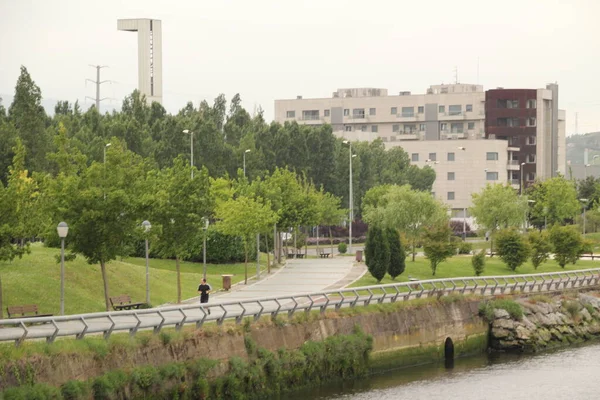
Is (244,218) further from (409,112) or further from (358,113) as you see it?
(358,113)

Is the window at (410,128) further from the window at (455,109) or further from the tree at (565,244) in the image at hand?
the tree at (565,244)

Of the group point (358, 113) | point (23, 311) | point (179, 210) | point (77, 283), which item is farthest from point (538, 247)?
point (358, 113)

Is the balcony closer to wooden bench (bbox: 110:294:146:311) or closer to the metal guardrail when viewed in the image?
the metal guardrail

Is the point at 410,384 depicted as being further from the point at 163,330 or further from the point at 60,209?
the point at 60,209

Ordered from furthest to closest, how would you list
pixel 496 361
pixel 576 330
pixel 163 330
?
pixel 576 330
pixel 496 361
pixel 163 330

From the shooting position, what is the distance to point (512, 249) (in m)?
76.5

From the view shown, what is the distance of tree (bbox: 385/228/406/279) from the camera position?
212ft

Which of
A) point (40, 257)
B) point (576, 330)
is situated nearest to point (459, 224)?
point (576, 330)

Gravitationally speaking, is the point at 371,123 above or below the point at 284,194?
above

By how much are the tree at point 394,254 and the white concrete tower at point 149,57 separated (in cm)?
8680

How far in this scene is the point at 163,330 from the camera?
36.4 meters

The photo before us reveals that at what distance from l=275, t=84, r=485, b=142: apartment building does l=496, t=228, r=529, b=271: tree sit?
9241 cm

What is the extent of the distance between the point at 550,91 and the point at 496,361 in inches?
4930

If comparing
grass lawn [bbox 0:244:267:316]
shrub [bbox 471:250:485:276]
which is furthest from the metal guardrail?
shrub [bbox 471:250:485:276]
